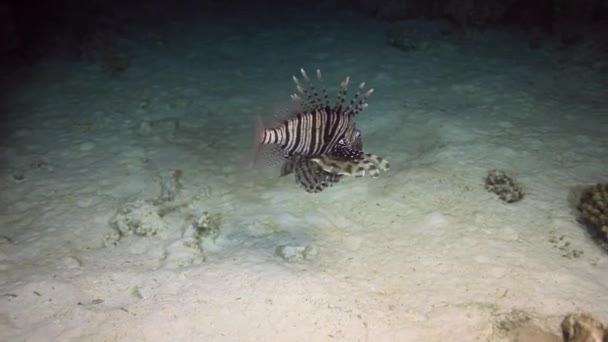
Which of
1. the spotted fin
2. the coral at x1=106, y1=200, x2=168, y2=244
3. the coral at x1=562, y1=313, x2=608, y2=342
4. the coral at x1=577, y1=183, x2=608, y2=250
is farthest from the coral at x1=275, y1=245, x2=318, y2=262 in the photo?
the coral at x1=577, y1=183, x2=608, y2=250

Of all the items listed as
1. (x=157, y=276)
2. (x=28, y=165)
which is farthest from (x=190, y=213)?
(x=28, y=165)

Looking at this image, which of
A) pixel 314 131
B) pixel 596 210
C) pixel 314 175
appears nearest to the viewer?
pixel 314 131

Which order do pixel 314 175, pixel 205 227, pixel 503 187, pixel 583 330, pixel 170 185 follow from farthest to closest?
1. pixel 170 185
2. pixel 503 187
3. pixel 205 227
4. pixel 314 175
5. pixel 583 330

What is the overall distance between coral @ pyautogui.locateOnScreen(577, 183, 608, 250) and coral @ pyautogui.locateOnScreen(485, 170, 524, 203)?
1.99 ft

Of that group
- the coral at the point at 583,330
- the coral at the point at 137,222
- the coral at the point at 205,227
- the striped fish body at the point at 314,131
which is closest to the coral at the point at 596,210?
the coral at the point at 583,330

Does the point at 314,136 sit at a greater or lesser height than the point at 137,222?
greater

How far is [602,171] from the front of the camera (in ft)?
16.4

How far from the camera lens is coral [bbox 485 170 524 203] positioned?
466cm

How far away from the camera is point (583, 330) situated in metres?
2.89

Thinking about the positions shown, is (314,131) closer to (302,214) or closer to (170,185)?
(302,214)

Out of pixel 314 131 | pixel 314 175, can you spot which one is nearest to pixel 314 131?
pixel 314 131

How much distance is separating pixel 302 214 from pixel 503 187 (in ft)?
7.73

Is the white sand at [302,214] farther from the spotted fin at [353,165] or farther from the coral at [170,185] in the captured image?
the spotted fin at [353,165]

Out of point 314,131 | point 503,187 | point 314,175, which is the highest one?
point 314,131
